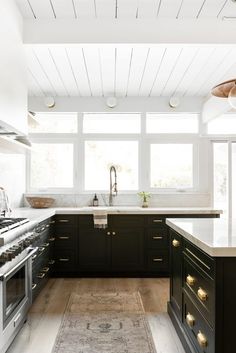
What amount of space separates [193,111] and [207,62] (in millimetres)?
1420

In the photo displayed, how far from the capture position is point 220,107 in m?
4.40

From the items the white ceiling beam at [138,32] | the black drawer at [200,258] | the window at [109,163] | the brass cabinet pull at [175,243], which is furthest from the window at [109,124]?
the black drawer at [200,258]

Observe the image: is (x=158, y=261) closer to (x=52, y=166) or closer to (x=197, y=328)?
(x=52, y=166)

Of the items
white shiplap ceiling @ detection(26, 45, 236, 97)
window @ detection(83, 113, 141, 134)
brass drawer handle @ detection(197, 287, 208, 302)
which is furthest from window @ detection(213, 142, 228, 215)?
brass drawer handle @ detection(197, 287, 208, 302)

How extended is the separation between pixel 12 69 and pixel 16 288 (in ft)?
5.96

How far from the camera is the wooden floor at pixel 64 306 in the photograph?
2.60 m

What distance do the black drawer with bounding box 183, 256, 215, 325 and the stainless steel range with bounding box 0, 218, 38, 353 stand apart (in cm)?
121

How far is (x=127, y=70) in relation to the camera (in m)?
4.09

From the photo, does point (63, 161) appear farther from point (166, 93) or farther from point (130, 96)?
point (166, 93)

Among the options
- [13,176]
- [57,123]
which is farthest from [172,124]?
[13,176]

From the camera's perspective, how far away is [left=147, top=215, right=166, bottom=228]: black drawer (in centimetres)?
444

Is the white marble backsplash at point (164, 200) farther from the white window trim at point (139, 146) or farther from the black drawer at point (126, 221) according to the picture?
the black drawer at point (126, 221)

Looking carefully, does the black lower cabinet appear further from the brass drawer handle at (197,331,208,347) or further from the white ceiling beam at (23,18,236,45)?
the brass drawer handle at (197,331,208,347)

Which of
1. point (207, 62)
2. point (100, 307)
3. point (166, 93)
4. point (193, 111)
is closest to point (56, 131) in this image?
point (166, 93)
